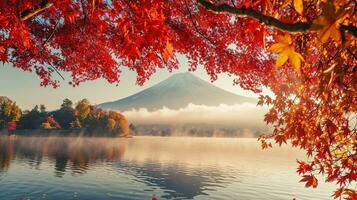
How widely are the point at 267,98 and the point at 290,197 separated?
2902cm

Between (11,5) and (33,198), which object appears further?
(33,198)

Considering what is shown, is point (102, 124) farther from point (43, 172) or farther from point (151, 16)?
point (151, 16)

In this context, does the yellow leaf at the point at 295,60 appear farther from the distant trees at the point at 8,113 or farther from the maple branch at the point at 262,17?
the distant trees at the point at 8,113

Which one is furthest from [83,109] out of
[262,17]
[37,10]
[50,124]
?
[262,17]

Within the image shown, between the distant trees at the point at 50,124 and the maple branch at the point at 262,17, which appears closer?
the maple branch at the point at 262,17

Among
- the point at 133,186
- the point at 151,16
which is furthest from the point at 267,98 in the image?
the point at 133,186

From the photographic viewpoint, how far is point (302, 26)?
160 cm

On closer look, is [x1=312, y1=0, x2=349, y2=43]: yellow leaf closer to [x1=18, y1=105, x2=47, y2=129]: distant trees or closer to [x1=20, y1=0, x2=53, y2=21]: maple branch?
[x1=20, y1=0, x2=53, y2=21]: maple branch

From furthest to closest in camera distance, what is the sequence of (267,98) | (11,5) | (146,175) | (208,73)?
(146,175) → (208,73) → (267,98) → (11,5)

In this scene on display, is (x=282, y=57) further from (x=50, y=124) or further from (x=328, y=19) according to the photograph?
(x=50, y=124)

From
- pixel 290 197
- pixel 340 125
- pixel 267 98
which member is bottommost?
pixel 290 197

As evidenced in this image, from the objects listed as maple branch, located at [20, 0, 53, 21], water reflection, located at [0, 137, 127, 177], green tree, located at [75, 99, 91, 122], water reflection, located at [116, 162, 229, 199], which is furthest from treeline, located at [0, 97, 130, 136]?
maple branch, located at [20, 0, 53, 21]

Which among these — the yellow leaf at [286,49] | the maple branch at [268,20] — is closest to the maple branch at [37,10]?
the maple branch at [268,20]

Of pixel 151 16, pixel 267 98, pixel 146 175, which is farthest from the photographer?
pixel 146 175
